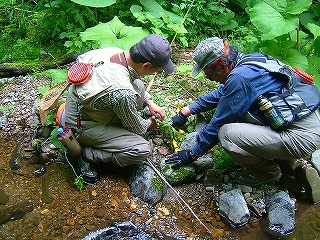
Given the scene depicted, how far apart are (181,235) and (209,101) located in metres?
1.45

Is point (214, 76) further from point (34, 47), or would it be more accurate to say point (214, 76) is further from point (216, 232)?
point (34, 47)

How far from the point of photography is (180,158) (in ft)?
13.8

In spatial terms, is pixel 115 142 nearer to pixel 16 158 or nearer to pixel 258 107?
pixel 16 158

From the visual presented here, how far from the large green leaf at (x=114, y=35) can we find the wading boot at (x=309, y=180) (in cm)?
230

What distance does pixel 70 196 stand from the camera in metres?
4.06

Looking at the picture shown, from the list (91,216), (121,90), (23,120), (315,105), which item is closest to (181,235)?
(91,216)

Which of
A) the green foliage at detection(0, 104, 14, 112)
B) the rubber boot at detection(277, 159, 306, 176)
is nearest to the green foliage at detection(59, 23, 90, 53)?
the green foliage at detection(0, 104, 14, 112)

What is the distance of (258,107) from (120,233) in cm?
169

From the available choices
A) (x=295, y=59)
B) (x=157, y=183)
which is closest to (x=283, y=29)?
(x=295, y=59)

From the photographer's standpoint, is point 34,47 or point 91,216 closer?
point 91,216

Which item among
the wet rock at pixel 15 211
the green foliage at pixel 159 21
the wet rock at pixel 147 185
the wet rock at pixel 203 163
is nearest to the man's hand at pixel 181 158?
the wet rock at pixel 203 163

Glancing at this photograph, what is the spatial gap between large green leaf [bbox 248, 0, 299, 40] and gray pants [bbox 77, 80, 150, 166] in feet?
5.47

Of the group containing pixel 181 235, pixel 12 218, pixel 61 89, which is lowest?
pixel 12 218

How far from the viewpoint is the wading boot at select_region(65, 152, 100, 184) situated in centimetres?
417
